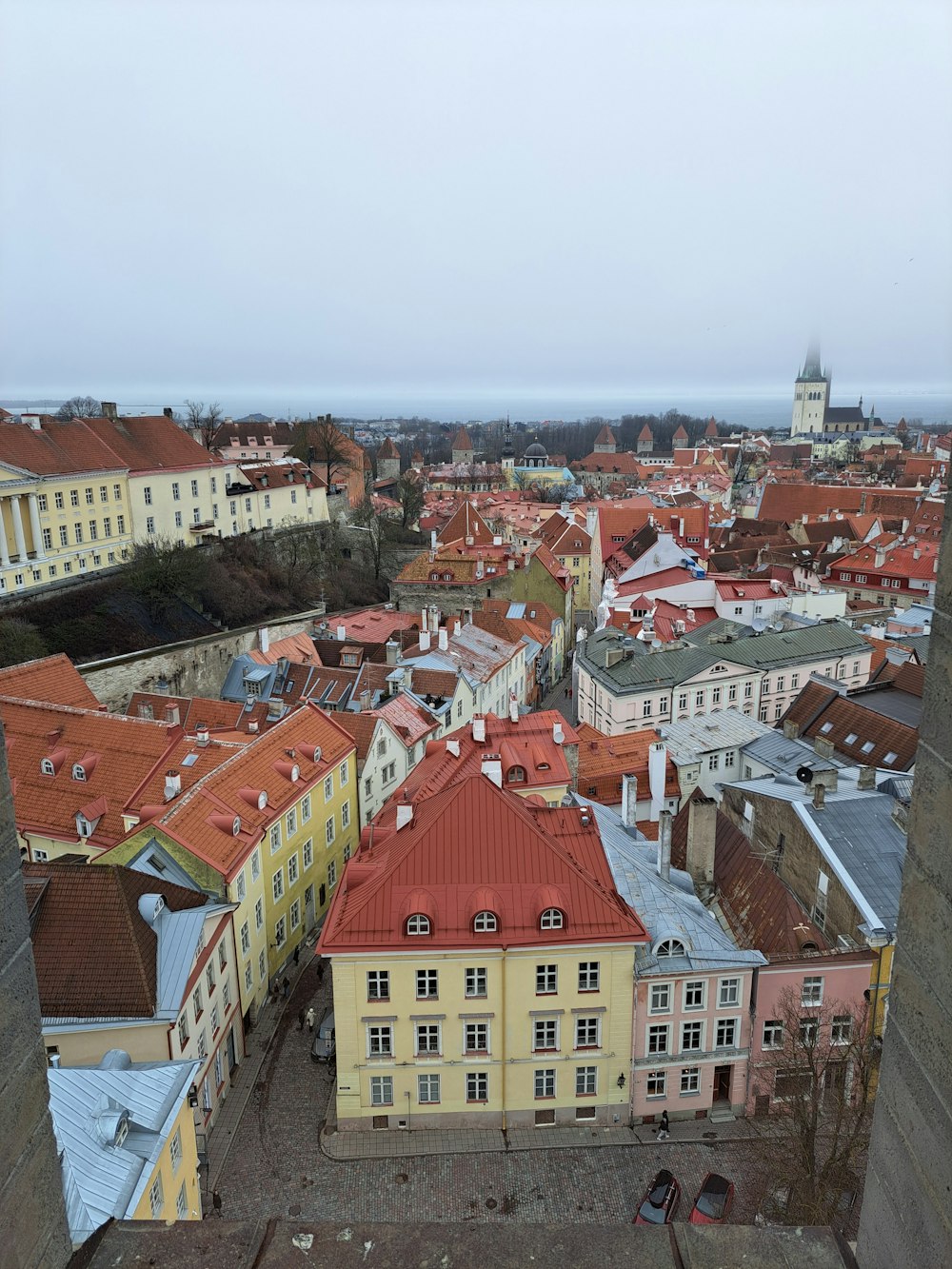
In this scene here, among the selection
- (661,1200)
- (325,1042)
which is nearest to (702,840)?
(661,1200)

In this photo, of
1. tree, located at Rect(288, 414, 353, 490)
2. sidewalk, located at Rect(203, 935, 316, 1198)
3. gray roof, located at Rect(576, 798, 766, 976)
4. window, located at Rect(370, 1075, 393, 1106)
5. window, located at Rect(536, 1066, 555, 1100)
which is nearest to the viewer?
sidewalk, located at Rect(203, 935, 316, 1198)

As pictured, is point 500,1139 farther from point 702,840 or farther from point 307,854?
point 307,854

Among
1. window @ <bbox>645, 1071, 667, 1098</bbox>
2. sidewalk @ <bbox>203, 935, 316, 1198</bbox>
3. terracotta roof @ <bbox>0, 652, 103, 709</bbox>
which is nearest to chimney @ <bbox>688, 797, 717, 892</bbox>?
window @ <bbox>645, 1071, 667, 1098</bbox>

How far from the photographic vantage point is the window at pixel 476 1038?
19.4 m

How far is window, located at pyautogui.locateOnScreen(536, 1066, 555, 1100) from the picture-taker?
19.8 m

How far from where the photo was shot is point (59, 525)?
43.7m

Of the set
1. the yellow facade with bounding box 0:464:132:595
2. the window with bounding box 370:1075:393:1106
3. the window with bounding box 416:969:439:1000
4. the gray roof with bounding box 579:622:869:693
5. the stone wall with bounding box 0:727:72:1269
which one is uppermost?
the stone wall with bounding box 0:727:72:1269

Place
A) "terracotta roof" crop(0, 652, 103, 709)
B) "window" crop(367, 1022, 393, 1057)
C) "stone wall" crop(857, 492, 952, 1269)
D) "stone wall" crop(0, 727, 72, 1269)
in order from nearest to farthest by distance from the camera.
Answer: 1. "stone wall" crop(857, 492, 952, 1269)
2. "stone wall" crop(0, 727, 72, 1269)
3. "window" crop(367, 1022, 393, 1057)
4. "terracotta roof" crop(0, 652, 103, 709)

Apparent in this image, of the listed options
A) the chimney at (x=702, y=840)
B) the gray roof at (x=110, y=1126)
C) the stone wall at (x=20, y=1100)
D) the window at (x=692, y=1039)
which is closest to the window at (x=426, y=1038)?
the window at (x=692, y=1039)

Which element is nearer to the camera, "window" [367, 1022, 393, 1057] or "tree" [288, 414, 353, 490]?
"window" [367, 1022, 393, 1057]

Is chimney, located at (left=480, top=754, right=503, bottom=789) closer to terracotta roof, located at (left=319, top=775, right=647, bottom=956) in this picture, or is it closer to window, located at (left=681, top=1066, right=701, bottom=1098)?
terracotta roof, located at (left=319, top=775, right=647, bottom=956)

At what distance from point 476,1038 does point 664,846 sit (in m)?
6.03

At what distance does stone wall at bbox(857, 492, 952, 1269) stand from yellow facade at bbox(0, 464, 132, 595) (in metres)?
42.6

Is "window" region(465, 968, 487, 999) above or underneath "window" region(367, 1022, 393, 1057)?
above
